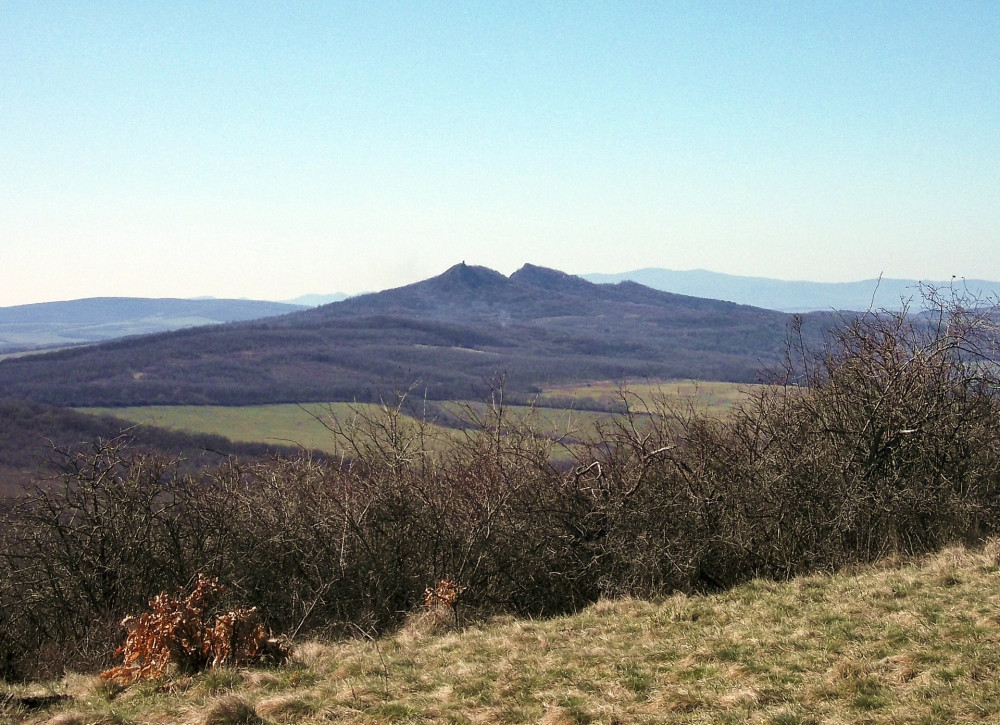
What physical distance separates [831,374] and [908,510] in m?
2.15

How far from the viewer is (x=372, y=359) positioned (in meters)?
113

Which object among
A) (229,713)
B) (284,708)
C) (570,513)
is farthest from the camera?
(570,513)

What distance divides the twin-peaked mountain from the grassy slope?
1556 inches

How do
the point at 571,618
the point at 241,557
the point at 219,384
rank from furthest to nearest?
the point at 219,384 < the point at 241,557 < the point at 571,618

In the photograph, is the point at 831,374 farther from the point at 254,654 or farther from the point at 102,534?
the point at 102,534

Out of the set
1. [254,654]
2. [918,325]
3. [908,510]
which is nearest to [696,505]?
[908,510]

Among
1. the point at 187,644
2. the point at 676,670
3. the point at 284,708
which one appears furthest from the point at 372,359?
the point at 676,670

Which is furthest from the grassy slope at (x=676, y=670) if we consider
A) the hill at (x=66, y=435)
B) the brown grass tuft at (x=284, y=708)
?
the hill at (x=66, y=435)

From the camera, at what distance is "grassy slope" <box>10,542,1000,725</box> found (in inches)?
179

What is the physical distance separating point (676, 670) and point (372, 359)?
359ft

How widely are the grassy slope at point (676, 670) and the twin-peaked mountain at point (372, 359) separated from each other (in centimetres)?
3951

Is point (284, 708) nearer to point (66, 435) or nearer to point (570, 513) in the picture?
point (570, 513)

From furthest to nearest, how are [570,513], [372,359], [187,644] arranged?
[372,359] → [570,513] → [187,644]

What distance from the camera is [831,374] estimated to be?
35.0ft
